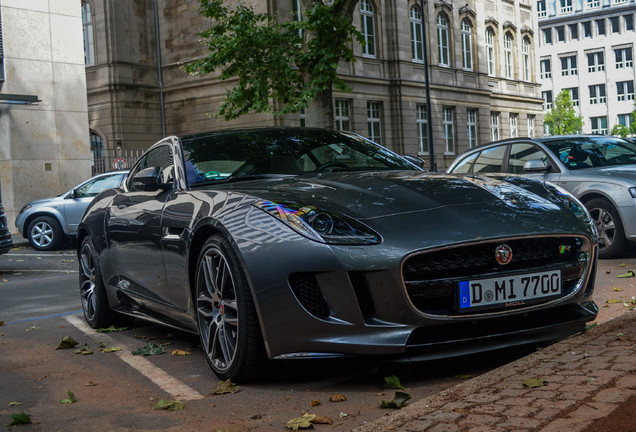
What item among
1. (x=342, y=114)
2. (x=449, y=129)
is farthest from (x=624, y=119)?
(x=342, y=114)

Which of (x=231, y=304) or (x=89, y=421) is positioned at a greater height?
(x=231, y=304)

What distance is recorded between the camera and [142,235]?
557 cm

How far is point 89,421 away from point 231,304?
901 mm

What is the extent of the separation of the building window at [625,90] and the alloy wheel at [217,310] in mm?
99643

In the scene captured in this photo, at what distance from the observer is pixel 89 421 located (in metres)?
4.04

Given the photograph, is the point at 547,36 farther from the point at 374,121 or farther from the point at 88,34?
the point at 88,34

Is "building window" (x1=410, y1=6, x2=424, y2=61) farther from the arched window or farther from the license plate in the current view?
the license plate

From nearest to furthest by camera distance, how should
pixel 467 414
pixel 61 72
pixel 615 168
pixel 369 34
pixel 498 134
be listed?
1. pixel 467 414
2. pixel 615 168
3. pixel 61 72
4. pixel 369 34
5. pixel 498 134

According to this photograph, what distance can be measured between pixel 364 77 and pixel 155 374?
3598 centimetres

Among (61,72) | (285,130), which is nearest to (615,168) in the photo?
(285,130)

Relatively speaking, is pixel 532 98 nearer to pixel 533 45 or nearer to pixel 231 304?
pixel 533 45

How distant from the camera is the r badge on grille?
414 cm

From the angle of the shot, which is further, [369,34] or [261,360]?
[369,34]

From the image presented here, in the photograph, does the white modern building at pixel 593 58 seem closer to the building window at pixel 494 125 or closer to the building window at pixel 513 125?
the building window at pixel 513 125
